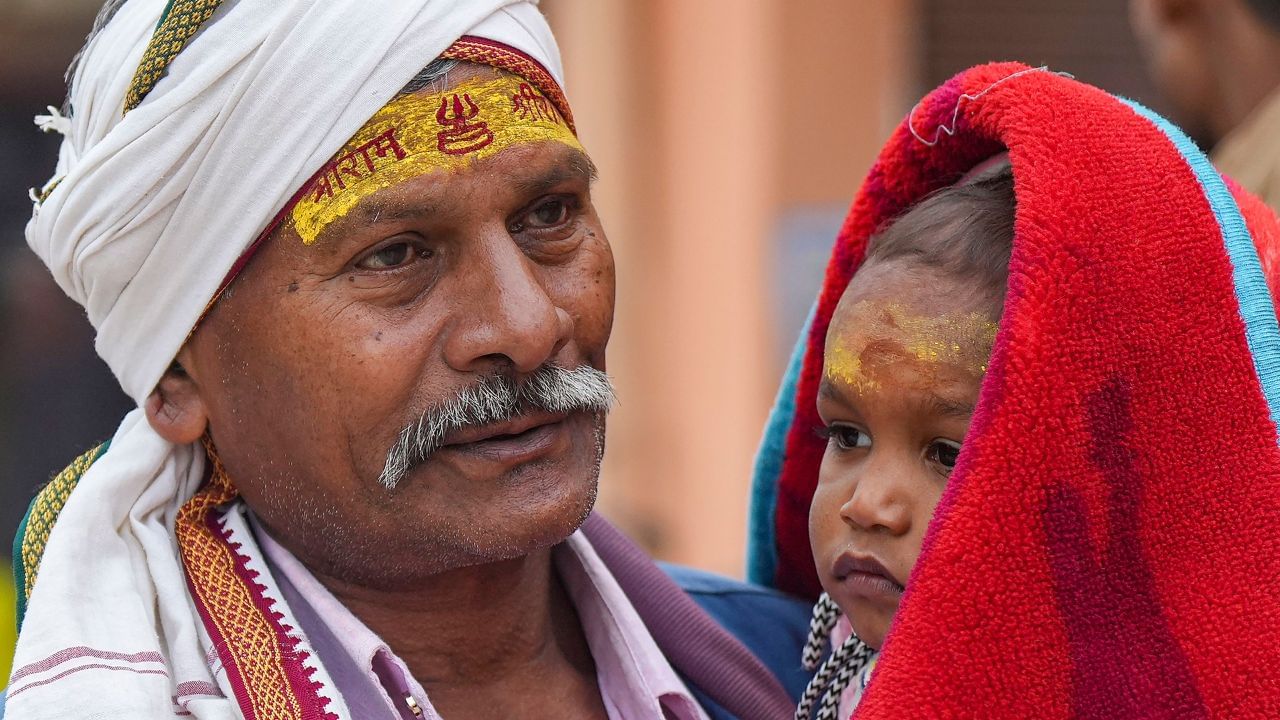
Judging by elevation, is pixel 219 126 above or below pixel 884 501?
above

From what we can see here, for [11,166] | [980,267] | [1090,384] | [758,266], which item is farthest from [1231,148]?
[11,166]

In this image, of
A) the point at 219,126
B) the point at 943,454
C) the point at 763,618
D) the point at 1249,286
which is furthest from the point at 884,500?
the point at 219,126

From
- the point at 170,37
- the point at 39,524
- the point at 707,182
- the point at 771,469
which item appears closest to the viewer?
the point at 170,37

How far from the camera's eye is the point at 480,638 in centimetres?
253

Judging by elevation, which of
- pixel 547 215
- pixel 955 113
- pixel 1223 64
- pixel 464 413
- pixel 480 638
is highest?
pixel 955 113

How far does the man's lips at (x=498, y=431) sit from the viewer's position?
2.29m

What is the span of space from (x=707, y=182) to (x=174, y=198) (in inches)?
187

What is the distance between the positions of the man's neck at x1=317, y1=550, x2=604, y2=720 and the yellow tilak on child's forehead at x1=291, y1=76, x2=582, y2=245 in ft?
2.05

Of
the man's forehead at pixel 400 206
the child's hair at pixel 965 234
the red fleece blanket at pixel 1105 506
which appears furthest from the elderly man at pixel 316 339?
the red fleece blanket at pixel 1105 506

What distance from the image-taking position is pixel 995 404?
1936 mm

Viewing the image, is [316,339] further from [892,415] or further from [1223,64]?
[1223,64]

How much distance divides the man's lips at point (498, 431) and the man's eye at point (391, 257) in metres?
0.28

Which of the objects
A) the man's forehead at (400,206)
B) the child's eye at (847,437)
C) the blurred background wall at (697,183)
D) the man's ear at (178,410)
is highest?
the man's forehead at (400,206)

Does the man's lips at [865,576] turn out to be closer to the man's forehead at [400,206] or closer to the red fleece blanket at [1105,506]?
the red fleece blanket at [1105,506]
